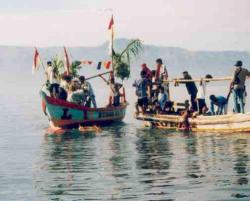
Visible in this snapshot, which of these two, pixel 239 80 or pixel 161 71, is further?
pixel 161 71

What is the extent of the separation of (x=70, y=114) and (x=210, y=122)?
280 inches

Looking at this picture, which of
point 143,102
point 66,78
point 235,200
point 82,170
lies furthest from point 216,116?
point 235,200

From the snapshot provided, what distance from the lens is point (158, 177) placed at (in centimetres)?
1911

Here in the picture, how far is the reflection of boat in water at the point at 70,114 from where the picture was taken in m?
33.1

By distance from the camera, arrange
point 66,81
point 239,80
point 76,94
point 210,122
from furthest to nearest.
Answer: point 66,81, point 76,94, point 210,122, point 239,80

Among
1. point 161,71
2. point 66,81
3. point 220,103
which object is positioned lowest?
point 220,103

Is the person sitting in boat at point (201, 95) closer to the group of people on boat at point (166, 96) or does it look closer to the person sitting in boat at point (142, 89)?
the group of people on boat at point (166, 96)

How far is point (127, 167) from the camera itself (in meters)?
21.3

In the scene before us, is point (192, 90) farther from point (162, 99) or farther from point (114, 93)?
point (114, 93)

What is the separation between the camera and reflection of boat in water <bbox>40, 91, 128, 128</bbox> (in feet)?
108

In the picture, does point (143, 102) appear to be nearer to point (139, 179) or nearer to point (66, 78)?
point (66, 78)

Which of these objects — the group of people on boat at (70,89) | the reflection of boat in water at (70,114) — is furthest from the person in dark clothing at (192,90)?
the reflection of boat in water at (70,114)

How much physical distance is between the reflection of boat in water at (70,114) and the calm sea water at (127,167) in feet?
6.06

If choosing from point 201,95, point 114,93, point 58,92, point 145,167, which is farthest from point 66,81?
point 145,167
